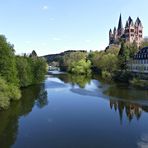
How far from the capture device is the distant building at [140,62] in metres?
67.1

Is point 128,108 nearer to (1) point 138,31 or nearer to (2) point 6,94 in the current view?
(2) point 6,94

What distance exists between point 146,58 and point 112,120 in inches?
1607

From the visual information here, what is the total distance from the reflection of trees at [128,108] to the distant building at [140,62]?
29.8 meters

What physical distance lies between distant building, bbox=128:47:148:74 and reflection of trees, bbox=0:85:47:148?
108ft

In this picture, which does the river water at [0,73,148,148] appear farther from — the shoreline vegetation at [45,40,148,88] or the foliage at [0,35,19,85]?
the shoreline vegetation at [45,40,148,88]

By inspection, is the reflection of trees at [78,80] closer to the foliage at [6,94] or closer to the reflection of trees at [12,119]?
the reflection of trees at [12,119]

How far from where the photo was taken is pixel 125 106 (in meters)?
36.7

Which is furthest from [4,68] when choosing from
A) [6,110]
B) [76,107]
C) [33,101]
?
[76,107]

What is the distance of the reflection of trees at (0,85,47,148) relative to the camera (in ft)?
76.2

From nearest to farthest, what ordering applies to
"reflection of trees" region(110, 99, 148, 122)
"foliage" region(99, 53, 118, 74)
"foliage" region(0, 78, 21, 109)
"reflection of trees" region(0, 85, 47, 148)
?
"reflection of trees" region(0, 85, 47, 148), "reflection of trees" region(110, 99, 148, 122), "foliage" region(0, 78, 21, 109), "foliage" region(99, 53, 118, 74)

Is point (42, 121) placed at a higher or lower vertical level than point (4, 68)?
lower

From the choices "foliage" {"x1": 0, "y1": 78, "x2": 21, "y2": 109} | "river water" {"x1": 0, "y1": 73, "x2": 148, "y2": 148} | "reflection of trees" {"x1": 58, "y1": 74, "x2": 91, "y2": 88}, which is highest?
"foliage" {"x1": 0, "y1": 78, "x2": 21, "y2": 109}

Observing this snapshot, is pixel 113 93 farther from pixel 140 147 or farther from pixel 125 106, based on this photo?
pixel 140 147

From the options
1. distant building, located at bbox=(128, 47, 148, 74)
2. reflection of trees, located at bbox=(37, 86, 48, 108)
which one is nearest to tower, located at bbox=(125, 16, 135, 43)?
distant building, located at bbox=(128, 47, 148, 74)
